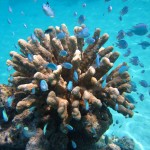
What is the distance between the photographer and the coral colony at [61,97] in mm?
3973

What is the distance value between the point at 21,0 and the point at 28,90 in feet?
141

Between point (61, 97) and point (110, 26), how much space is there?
21.7m

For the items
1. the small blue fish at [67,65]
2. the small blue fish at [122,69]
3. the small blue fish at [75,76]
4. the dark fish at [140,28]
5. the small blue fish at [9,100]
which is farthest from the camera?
the dark fish at [140,28]

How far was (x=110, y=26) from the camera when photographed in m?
24.8

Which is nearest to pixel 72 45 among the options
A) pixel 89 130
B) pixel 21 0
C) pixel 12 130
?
pixel 89 130

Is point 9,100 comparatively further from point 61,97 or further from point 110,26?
point 110,26

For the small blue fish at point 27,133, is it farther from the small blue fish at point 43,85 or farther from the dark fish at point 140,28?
the dark fish at point 140,28

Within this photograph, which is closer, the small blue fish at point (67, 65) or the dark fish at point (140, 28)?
the small blue fish at point (67, 65)

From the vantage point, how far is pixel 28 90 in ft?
13.3

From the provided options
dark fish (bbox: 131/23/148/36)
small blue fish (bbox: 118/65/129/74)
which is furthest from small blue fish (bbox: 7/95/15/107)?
dark fish (bbox: 131/23/148/36)

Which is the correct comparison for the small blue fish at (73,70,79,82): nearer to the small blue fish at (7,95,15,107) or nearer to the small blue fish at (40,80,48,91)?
the small blue fish at (40,80,48,91)

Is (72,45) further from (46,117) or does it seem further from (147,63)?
(147,63)

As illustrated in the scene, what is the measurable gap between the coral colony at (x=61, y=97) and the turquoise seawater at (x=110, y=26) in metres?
3.87

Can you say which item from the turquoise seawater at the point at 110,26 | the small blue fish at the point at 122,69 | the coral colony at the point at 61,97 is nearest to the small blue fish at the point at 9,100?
the coral colony at the point at 61,97
